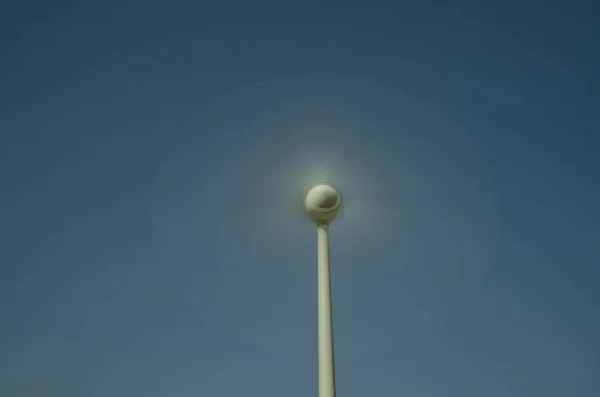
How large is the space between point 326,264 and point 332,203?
6.30ft

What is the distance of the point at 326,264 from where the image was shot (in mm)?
14758

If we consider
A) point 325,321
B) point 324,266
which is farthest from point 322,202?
point 325,321

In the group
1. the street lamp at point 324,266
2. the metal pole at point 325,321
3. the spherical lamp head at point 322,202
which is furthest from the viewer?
the spherical lamp head at point 322,202

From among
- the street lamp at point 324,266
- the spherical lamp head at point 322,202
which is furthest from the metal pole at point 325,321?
the spherical lamp head at point 322,202

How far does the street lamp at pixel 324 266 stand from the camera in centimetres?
1295

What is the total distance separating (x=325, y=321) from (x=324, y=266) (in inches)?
66.2

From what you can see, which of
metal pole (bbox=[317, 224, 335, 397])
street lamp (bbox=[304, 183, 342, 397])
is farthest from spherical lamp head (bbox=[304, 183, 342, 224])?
metal pole (bbox=[317, 224, 335, 397])

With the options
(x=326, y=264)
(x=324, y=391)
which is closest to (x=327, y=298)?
(x=326, y=264)

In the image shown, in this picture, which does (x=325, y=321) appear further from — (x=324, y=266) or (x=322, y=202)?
(x=322, y=202)

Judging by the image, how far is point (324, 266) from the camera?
48.3ft

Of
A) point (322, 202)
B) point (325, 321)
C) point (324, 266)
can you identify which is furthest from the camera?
point (322, 202)

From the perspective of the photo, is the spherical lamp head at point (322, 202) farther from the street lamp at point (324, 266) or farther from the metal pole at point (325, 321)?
the metal pole at point (325, 321)

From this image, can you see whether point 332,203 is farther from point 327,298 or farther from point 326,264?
point 327,298

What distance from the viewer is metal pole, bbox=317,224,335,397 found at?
12844mm
